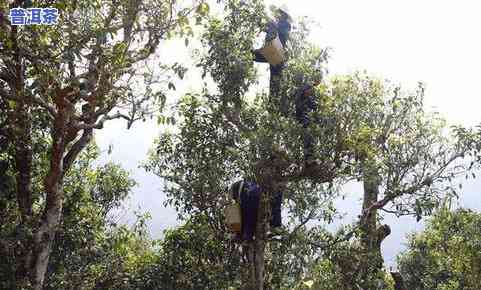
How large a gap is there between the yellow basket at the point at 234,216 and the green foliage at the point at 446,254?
6950 millimetres

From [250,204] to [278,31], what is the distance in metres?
4.03

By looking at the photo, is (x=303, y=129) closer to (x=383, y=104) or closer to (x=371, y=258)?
(x=383, y=104)

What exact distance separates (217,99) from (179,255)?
12.1ft

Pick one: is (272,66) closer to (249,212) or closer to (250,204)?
(250,204)

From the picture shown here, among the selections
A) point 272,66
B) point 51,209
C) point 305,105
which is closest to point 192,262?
point 51,209

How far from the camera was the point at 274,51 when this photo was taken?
11.2 m

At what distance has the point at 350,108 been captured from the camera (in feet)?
34.7

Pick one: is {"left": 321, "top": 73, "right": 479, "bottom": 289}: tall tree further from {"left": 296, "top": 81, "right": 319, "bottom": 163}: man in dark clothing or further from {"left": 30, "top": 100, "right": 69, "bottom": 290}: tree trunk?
{"left": 30, "top": 100, "right": 69, "bottom": 290}: tree trunk

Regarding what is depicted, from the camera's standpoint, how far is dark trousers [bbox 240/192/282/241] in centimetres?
1098

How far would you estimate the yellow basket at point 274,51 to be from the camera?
11156 mm

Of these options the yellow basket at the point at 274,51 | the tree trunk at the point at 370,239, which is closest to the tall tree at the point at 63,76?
the yellow basket at the point at 274,51

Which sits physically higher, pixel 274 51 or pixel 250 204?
pixel 274 51

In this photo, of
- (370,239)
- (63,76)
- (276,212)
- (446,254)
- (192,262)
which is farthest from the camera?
(446,254)

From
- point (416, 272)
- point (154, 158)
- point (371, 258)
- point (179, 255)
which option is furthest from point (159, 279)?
point (416, 272)
